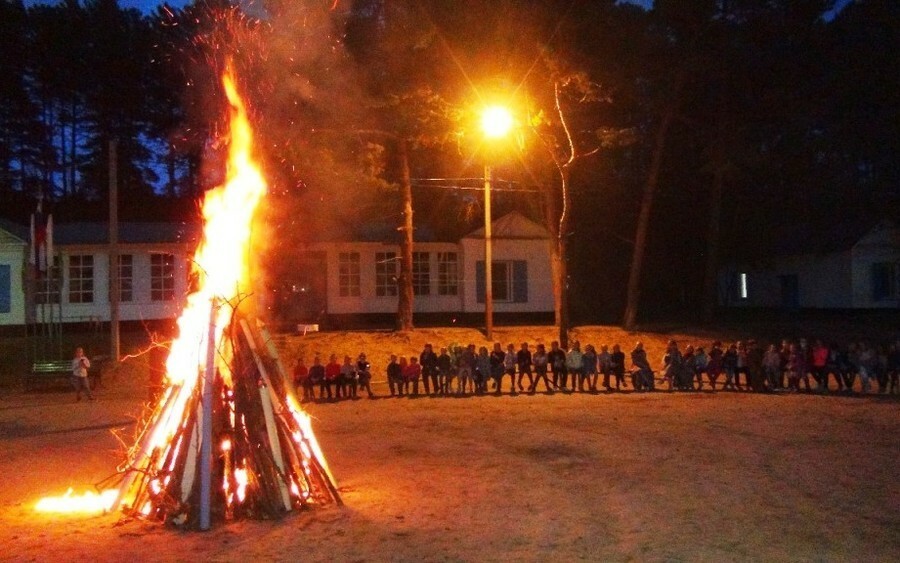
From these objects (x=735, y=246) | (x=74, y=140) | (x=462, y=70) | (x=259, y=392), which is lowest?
(x=259, y=392)

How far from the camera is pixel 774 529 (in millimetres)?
8703

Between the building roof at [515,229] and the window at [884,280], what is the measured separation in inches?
665

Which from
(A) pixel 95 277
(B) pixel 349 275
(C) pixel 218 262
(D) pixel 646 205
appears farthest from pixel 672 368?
(A) pixel 95 277

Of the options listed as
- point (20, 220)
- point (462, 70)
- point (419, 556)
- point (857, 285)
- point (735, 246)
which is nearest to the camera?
point (419, 556)

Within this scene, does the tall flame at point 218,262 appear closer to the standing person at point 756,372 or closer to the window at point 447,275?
the standing person at point 756,372

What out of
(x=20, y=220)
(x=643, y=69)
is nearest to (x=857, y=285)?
(x=643, y=69)

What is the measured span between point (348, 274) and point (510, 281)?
6.74 m

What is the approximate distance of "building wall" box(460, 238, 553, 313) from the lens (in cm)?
3647

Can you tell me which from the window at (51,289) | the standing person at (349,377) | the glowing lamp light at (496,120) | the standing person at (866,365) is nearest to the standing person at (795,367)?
the standing person at (866,365)

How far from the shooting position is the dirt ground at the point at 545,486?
820 cm

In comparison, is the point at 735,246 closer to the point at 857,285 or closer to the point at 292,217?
the point at 857,285

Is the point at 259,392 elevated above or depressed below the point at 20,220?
below

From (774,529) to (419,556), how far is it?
3.55 meters

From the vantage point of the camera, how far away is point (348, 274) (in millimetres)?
35781
